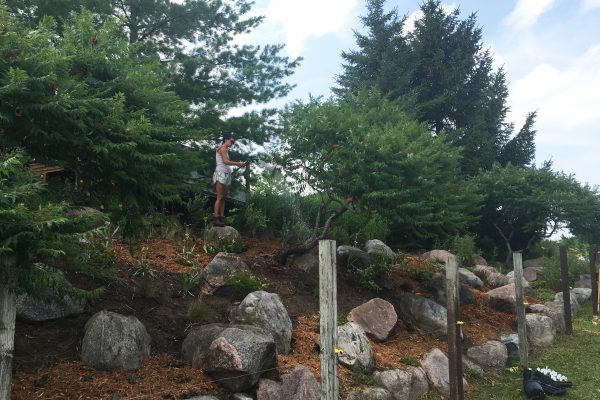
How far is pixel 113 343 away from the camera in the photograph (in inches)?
229

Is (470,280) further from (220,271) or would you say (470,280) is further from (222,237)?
(220,271)

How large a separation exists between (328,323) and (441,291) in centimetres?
655

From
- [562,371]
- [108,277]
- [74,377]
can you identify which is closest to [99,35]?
[108,277]

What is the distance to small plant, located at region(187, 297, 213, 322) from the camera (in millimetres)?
6887

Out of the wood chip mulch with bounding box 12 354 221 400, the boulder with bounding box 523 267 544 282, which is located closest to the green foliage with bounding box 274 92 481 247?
the wood chip mulch with bounding box 12 354 221 400

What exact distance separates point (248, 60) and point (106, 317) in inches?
418

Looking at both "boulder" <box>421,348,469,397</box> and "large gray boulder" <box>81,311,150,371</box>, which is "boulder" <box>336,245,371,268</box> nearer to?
"boulder" <box>421,348,469,397</box>

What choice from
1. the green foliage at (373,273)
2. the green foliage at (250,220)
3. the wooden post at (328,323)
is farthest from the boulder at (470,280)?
the wooden post at (328,323)

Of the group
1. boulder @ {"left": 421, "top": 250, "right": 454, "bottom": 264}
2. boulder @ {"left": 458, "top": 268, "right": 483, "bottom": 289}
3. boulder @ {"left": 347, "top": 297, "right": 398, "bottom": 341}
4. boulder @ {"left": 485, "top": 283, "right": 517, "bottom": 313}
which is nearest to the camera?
boulder @ {"left": 347, "top": 297, "right": 398, "bottom": 341}

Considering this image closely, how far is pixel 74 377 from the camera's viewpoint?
17.7 feet

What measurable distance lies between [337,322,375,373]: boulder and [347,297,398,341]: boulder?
2.32 feet

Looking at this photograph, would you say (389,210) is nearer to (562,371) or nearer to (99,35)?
(562,371)

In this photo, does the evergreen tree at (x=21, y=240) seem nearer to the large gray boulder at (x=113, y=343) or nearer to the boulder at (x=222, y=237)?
the large gray boulder at (x=113, y=343)

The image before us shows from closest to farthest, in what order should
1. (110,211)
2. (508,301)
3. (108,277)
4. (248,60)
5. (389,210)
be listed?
(110,211) < (108,277) < (389,210) < (508,301) < (248,60)
